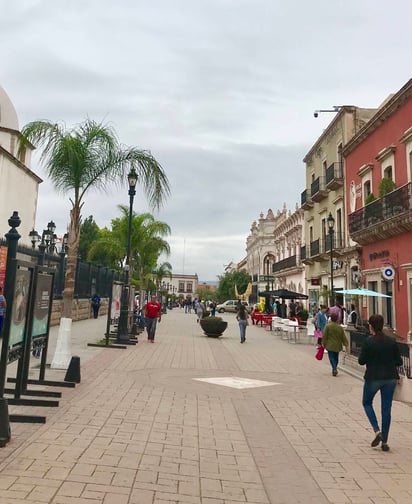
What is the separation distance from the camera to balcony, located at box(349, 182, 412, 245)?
16891 millimetres

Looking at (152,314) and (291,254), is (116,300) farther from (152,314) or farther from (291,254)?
(291,254)

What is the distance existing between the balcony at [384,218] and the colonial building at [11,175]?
2254cm

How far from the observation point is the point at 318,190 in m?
30.3

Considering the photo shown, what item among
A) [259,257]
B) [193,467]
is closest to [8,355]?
[193,467]

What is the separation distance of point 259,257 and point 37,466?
62513 mm

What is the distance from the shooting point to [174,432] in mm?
6047

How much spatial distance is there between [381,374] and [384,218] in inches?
557

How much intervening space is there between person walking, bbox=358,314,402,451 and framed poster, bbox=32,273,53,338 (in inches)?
195

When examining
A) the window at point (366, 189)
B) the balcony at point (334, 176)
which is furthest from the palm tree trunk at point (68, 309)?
the balcony at point (334, 176)

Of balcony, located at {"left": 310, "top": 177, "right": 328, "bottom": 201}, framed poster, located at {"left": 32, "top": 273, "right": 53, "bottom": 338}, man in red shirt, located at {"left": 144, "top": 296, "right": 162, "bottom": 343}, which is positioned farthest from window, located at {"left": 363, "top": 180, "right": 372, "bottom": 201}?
framed poster, located at {"left": 32, "top": 273, "right": 53, "bottom": 338}

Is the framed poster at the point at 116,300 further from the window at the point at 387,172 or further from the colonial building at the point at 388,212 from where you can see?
the window at the point at 387,172

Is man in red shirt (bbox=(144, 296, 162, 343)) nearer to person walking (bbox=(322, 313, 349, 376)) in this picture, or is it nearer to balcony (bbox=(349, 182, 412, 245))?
person walking (bbox=(322, 313, 349, 376))

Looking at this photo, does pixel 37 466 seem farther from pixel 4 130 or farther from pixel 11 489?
pixel 4 130

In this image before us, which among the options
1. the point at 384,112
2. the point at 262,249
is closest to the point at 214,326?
the point at 384,112
